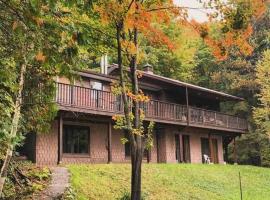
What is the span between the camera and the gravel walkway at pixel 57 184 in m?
13.2

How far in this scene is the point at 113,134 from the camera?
26141mm

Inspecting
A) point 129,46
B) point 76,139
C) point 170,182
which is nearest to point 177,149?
point 76,139

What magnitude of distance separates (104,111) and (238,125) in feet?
50.3

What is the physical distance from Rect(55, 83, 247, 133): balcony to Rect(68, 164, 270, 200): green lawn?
11.3 feet

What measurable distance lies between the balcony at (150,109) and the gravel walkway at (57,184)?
3478mm

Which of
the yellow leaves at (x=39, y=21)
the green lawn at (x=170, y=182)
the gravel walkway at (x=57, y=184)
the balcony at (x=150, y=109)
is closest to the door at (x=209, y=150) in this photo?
the balcony at (x=150, y=109)

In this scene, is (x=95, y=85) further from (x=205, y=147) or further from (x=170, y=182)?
(x=205, y=147)

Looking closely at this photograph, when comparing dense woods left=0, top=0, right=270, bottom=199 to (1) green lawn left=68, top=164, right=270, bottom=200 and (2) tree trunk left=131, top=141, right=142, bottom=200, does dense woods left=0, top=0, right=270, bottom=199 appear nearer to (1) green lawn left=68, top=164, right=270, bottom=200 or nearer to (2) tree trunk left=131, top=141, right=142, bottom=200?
(2) tree trunk left=131, top=141, right=142, bottom=200

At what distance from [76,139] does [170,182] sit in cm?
674

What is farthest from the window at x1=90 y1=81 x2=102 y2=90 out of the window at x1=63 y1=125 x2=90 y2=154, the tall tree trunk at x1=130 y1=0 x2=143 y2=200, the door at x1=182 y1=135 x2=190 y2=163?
the tall tree trunk at x1=130 y1=0 x2=143 y2=200

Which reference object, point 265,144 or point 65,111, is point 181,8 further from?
point 265,144

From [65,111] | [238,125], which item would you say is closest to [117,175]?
[65,111]

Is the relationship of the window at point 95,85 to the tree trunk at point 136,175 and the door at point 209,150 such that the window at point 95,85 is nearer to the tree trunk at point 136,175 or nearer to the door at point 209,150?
the door at point 209,150


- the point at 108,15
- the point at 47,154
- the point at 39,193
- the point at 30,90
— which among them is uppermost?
the point at 108,15
